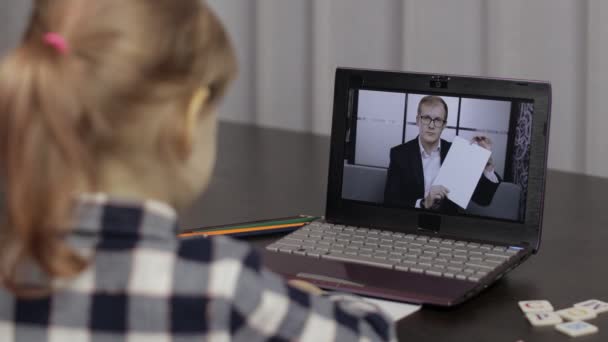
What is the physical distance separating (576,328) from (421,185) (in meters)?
0.35

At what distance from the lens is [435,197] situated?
122 centimetres

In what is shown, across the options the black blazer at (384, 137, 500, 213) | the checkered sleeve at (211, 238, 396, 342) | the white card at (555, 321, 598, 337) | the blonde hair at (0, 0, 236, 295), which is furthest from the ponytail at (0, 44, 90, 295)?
the black blazer at (384, 137, 500, 213)

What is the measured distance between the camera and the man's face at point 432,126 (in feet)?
3.93

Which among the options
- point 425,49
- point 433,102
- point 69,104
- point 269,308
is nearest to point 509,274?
point 433,102

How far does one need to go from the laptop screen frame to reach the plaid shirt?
1.78ft

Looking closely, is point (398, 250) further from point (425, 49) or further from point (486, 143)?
point (425, 49)

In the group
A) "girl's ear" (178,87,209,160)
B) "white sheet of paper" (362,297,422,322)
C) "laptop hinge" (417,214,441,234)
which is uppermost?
"girl's ear" (178,87,209,160)

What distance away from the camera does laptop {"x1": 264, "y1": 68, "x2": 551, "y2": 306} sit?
1113 mm

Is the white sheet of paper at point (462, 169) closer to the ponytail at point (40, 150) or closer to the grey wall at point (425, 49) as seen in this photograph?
the ponytail at point (40, 150)

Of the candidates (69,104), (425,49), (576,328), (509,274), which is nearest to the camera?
(69,104)

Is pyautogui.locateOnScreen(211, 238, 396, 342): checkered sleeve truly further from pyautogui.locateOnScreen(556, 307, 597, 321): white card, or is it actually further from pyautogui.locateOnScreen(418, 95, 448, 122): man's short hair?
pyautogui.locateOnScreen(418, 95, 448, 122): man's short hair

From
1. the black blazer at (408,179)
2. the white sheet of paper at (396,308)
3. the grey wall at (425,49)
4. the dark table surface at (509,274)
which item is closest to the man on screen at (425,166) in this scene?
the black blazer at (408,179)

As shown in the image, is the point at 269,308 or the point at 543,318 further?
the point at 543,318

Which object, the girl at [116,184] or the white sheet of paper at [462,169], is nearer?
the girl at [116,184]
